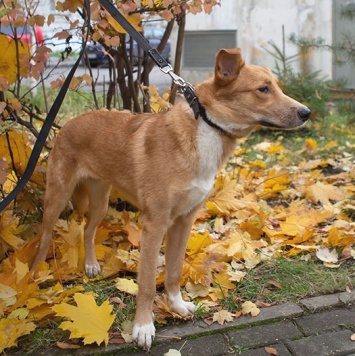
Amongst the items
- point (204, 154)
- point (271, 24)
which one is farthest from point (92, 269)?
point (271, 24)

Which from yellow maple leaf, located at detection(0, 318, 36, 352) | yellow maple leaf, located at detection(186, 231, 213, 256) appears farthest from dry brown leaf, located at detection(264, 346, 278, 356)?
yellow maple leaf, located at detection(0, 318, 36, 352)

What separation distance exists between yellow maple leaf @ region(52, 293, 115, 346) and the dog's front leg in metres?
0.17

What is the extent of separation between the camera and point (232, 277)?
3.74m

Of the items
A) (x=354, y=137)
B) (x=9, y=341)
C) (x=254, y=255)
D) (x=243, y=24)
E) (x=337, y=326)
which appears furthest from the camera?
(x=243, y=24)

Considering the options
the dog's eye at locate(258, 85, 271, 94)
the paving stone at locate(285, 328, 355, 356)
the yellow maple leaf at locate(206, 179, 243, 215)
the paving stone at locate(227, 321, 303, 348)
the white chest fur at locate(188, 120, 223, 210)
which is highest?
the dog's eye at locate(258, 85, 271, 94)

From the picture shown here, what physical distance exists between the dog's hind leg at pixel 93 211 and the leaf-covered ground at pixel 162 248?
0.08 m

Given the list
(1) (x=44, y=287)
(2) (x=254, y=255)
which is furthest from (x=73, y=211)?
(2) (x=254, y=255)

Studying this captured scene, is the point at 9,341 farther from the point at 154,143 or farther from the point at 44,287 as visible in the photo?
the point at 154,143

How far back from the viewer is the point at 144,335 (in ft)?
9.93

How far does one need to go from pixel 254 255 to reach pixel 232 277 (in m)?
0.38

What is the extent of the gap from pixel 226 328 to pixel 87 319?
0.81 meters

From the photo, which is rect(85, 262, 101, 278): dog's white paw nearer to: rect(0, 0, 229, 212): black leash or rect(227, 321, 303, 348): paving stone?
rect(0, 0, 229, 212): black leash

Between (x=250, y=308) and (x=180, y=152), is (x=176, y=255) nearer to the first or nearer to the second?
(x=250, y=308)

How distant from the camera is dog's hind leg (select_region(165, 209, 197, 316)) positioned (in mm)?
3398
